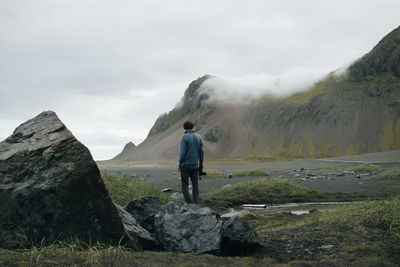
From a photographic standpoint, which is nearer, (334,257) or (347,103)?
(334,257)

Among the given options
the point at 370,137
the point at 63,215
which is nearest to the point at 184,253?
the point at 63,215

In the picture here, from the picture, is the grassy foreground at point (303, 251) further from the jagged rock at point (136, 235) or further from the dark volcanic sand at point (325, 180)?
the dark volcanic sand at point (325, 180)

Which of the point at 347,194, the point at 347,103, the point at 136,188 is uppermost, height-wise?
the point at 347,103

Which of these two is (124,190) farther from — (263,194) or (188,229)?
(263,194)

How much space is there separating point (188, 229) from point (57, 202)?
2.55m

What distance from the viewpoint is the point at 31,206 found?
8789 millimetres

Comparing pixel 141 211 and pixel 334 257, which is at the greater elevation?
pixel 141 211

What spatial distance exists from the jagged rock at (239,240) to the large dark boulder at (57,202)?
185 centimetres

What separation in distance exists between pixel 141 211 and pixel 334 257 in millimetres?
4562

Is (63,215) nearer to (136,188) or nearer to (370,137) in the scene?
(136,188)

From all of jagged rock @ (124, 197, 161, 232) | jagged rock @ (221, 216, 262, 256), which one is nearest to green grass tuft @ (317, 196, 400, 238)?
jagged rock @ (221, 216, 262, 256)

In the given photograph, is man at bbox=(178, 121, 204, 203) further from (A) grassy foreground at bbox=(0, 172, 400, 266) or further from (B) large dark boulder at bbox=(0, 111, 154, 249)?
(B) large dark boulder at bbox=(0, 111, 154, 249)

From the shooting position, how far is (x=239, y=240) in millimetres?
9695

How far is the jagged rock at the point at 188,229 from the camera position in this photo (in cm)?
930
